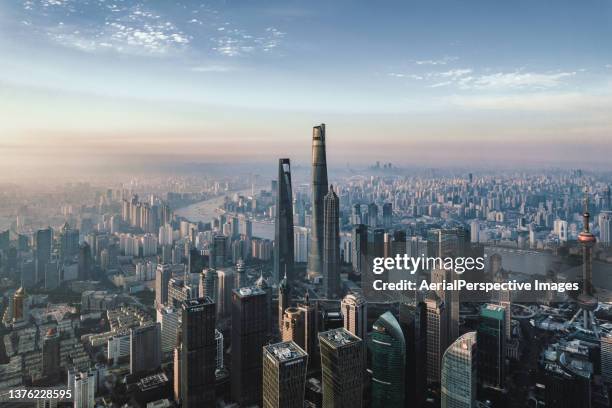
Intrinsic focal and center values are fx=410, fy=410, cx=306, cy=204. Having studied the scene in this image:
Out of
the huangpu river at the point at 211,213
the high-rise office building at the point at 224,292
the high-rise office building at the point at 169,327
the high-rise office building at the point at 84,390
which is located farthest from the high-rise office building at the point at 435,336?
the huangpu river at the point at 211,213

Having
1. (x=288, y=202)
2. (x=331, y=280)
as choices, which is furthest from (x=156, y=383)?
(x=288, y=202)

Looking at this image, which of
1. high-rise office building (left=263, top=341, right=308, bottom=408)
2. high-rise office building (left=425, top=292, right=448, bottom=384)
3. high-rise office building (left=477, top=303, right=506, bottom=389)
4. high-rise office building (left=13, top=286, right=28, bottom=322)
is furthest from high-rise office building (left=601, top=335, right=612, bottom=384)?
high-rise office building (left=13, top=286, right=28, bottom=322)

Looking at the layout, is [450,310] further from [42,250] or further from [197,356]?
[42,250]

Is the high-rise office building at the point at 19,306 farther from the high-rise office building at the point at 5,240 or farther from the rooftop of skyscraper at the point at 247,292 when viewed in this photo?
the rooftop of skyscraper at the point at 247,292

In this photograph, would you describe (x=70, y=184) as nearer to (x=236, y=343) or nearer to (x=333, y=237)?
(x=236, y=343)

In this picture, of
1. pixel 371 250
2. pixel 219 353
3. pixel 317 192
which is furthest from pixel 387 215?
pixel 219 353

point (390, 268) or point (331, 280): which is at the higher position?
point (390, 268)
